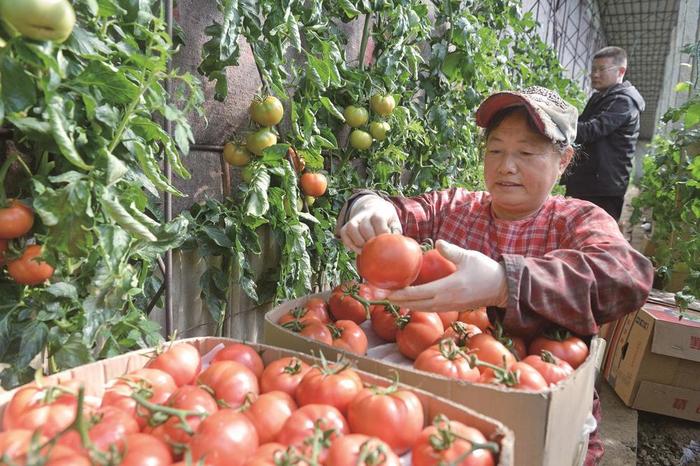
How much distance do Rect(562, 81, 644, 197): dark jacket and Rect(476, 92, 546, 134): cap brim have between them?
88.2 inches

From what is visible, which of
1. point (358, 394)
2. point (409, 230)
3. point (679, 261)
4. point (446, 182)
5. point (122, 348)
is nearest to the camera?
point (358, 394)

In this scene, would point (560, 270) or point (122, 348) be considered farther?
point (122, 348)

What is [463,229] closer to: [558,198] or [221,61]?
[558,198]

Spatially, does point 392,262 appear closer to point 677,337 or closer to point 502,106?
point 502,106

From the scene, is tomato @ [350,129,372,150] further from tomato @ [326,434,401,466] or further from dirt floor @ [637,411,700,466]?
dirt floor @ [637,411,700,466]

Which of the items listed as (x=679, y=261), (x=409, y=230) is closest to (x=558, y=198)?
(x=409, y=230)

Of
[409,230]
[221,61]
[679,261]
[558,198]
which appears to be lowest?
[679,261]

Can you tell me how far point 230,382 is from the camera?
0.81m

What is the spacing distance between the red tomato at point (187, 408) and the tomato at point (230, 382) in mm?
26

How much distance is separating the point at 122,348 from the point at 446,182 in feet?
7.03

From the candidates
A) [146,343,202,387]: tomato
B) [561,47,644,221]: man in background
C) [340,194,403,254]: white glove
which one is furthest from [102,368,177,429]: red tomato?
[561,47,644,221]: man in background

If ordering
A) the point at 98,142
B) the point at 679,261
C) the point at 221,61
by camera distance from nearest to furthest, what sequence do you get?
the point at 98,142 < the point at 221,61 < the point at 679,261

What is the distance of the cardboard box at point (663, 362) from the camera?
2402 millimetres

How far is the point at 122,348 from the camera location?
3.92 ft
